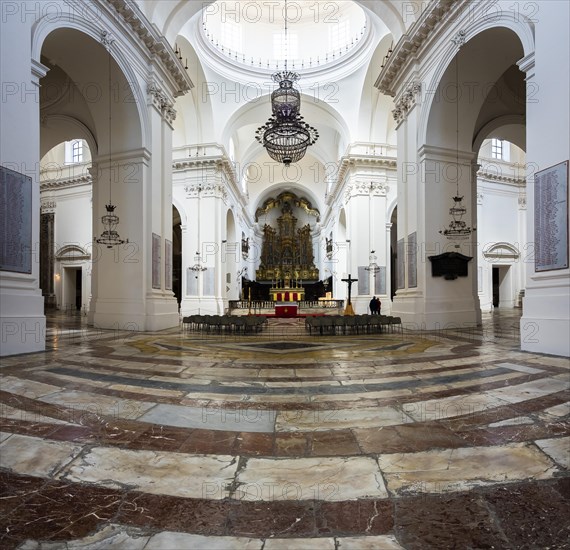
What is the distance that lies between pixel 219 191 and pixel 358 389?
18227mm

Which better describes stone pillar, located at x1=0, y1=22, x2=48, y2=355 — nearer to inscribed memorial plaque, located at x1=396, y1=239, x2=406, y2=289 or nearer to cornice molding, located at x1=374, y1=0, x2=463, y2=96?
cornice molding, located at x1=374, y1=0, x2=463, y2=96

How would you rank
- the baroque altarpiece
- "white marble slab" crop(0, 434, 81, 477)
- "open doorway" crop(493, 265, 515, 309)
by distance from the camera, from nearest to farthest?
1. "white marble slab" crop(0, 434, 81, 477)
2. "open doorway" crop(493, 265, 515, 309)
3. the baroque altarpiece

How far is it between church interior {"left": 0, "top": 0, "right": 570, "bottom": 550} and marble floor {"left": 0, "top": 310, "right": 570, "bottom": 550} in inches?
0.6

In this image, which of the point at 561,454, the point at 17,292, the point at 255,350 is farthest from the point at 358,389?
the point at 17,292

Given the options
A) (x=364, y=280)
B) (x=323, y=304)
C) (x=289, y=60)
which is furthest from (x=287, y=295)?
(x=289, y=60)

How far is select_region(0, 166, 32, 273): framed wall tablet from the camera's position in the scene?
598cm

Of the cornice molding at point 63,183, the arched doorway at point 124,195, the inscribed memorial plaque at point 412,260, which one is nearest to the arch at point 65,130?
the arched doorway at point 124,195

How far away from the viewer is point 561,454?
2.36 meters

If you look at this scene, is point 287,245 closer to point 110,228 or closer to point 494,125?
point 494,125

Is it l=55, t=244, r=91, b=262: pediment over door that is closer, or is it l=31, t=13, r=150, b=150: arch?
l=31, t=13, r=150, b=150: arch

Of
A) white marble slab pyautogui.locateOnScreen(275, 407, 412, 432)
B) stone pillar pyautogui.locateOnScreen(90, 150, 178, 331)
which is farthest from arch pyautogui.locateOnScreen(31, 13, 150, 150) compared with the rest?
white marble slab pyautogui.locateOnScreen(275, 407, 412, 432)

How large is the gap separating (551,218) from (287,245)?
3504 centimetres

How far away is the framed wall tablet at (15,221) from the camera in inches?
235

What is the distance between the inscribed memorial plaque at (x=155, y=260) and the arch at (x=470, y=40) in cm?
801
